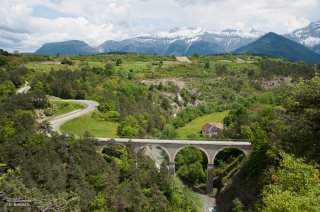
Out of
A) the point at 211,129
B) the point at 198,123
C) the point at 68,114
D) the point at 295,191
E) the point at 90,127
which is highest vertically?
the point at 295,191

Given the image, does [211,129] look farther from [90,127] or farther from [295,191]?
[295,191]

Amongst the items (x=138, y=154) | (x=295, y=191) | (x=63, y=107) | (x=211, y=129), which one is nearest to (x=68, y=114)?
(x=63, y=107)

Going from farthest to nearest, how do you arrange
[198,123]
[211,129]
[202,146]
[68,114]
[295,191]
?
[198,123] < [211,129] < [68,114] < [202,146] < [295,191]

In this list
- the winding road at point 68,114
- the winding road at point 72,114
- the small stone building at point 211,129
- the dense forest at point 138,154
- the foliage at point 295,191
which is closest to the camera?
the foliage at point 295,191

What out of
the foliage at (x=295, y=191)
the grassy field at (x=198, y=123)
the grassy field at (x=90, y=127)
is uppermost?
the foliage at (x=295, y=191)

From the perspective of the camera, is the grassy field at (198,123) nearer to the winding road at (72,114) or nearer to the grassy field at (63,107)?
the winding road at (72,114)

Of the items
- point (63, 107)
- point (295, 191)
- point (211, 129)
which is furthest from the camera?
point (211, 129)

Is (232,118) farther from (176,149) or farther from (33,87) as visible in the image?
(33,87)

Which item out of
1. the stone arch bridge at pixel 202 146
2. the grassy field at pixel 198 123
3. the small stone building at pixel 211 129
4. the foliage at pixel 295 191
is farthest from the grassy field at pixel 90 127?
the foliage at pixel 295 191
